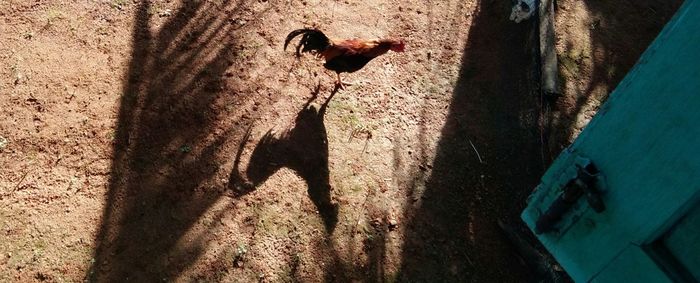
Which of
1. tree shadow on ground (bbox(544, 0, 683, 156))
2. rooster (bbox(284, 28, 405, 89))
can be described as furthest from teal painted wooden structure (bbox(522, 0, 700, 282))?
tree shadow on ground (bbox(544, 0, 683, 156))

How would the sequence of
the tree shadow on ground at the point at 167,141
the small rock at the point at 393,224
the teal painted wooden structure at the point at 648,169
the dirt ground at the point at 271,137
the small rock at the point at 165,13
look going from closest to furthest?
the teal painted wooden structure at the point at 648,169 → the tree shadow on ground at the point at 167,141 → the dirt ground at the point at 271,137 → the small rock at the point at 393,224 → the small rock at the point at 165,13

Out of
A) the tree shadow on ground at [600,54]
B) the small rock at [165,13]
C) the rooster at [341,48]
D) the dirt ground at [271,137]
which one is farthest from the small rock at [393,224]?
the small rock at [165,13]

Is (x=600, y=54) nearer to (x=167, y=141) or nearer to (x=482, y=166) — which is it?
(x=482, y=166)

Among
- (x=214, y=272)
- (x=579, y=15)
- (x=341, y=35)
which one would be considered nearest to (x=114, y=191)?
(x=214, y=272)

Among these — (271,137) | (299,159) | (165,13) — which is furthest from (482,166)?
(165,13)

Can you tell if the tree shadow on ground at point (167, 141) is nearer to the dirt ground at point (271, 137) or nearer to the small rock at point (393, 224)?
the dirt ground at point (271, 137)

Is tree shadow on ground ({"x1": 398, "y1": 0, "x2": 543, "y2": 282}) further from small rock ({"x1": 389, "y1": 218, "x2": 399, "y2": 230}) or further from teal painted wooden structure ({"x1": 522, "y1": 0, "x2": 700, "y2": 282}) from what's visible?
teal painted wooden structure ({"x1": 522, "y1": 0, "x2": 700, "y2": 282})
